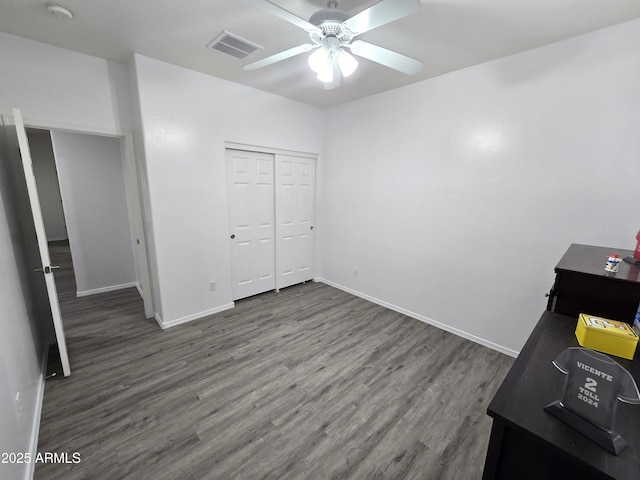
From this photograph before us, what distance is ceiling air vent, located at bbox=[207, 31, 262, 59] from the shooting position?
2080mm

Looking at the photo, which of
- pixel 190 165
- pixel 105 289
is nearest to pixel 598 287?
pixel 190 165

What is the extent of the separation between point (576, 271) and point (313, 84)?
288 centimetres

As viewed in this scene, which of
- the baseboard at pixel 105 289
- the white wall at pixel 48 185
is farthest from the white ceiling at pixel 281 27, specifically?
the white wall at pixel 48 185

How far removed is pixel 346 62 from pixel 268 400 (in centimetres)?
244

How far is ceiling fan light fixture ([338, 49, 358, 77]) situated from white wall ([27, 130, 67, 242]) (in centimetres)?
825

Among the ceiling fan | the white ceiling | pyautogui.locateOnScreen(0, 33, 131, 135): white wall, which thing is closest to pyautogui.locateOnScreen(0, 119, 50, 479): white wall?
pyautogui.locateOnScreen(0, 33, 131, 135): white wall

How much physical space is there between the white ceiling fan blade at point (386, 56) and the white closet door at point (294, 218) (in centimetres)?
220

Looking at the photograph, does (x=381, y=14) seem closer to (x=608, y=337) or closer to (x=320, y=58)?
(x=320, y=58)

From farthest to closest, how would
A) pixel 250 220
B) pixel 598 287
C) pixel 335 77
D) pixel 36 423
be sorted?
pixel 250 220, pixel 335 77, pixel 36 423, pixel 598 287

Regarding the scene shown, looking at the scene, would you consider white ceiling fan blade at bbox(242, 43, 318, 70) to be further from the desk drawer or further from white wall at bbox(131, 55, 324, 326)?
the desk drawer

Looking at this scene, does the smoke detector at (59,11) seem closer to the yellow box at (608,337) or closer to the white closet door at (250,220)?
the white closet door at (250,220)

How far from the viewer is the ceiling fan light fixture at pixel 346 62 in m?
1.68

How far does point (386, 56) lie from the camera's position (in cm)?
159

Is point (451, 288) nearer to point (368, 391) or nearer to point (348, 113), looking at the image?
point (368, 391)
